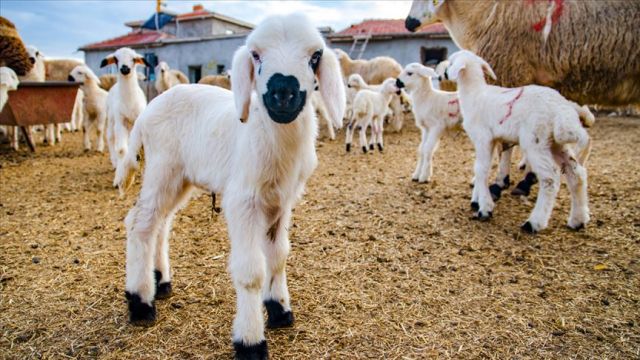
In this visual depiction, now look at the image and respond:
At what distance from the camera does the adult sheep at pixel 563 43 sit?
14.5 feet

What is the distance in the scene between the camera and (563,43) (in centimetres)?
470

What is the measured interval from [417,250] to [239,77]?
97.8 inches

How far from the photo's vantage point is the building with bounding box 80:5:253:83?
25703 mm

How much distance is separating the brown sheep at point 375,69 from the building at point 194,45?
10579 mm

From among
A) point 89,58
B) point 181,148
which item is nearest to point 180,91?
point 181,148

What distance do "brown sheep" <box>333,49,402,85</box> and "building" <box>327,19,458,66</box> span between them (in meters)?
6.36

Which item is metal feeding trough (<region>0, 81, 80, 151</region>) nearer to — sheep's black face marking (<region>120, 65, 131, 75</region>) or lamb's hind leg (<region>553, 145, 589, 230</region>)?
sheep's black face marking (<region>120, 65, 131, 75</region>)

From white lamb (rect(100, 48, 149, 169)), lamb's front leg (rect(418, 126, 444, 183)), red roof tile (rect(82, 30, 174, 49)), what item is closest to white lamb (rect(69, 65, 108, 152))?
white lamb (rect(100, 48, 149, 169))

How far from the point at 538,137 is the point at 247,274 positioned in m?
3.41

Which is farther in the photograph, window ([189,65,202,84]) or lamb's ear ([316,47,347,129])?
window ([189,65,202,84])

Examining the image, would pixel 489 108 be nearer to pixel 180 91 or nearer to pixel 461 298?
pixel 461 298

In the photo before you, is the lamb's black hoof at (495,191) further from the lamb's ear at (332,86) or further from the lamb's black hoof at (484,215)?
the lamb's ear at (332,86)

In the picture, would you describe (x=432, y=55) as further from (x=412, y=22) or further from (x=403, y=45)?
(x=412, y=22)

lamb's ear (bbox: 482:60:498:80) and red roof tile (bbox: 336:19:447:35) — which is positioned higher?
red roof tile (bbox: 336:19:447:35)
